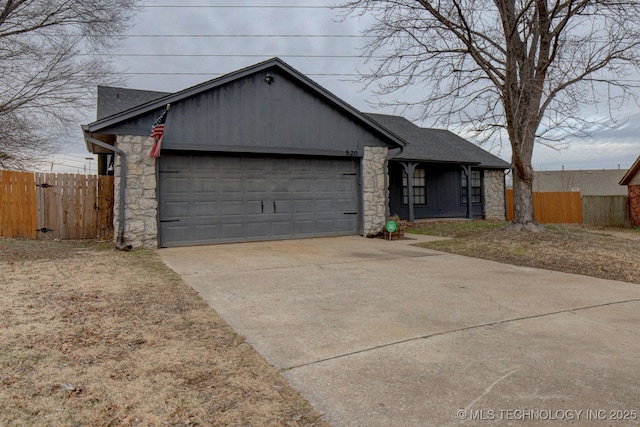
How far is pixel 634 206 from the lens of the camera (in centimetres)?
1838

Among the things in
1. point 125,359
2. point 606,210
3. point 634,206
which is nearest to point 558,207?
point 606,210

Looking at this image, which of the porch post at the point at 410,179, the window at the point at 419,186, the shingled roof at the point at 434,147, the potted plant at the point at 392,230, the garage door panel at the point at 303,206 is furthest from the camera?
the window at the point at 419,186

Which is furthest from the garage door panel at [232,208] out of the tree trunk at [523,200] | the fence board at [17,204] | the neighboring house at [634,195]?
the neighboring house at [634,195]

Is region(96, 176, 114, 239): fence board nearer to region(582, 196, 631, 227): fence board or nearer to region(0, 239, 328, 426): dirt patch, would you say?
region(0, 239, 328, 426): dirt patch

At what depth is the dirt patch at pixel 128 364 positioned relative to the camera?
7.86ft

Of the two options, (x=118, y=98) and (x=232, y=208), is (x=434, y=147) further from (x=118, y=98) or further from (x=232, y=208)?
(x=118, y=98)

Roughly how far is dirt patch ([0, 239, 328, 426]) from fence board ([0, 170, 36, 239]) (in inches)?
255

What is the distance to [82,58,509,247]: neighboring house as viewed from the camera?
→ 948 cm

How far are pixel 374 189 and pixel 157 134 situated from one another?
639 cm

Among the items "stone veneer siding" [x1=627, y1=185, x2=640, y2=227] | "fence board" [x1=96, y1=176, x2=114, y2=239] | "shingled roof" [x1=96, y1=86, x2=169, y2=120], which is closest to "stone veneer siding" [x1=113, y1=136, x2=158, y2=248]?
"fence board" [x1=96, y1=176, x2=114, y2=239]

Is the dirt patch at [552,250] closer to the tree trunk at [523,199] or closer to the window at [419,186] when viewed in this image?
the tree trunk at [523,199]

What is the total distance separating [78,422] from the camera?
229 cm

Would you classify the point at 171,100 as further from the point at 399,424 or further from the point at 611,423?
the point at 611,423

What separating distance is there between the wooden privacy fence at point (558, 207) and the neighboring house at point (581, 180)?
26097 millimetres
